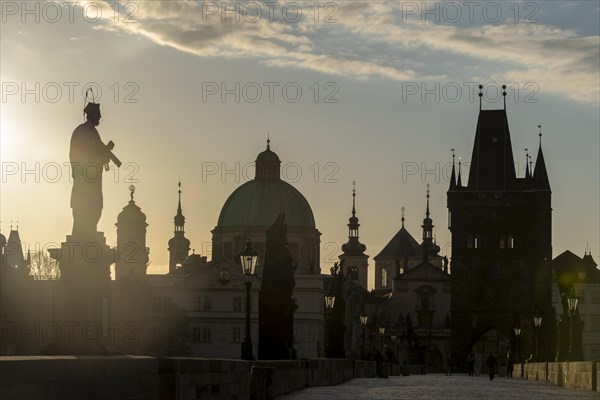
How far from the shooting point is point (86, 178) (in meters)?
20.2

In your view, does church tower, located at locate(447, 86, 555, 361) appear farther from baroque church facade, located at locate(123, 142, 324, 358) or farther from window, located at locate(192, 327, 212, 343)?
window, located at locate(192, 327, 212, 343)

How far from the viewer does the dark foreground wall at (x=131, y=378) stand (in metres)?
13.7

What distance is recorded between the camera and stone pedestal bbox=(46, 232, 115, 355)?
19.2 meters

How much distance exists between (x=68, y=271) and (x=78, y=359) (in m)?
4.14

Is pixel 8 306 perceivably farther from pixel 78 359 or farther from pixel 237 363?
pixel 78 359

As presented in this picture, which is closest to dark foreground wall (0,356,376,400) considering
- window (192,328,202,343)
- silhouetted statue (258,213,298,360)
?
silhouetted statue (258,213,298,360)

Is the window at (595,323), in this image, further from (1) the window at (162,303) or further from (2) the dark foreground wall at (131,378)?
(2) the dark foreground wall at (131,378)

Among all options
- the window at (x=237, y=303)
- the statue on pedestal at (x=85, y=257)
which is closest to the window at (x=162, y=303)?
the window at (x=237, y=303)

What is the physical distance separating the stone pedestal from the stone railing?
2100cm

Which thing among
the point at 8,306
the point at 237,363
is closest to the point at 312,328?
the point at 8,306

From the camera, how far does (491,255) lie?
171 metres

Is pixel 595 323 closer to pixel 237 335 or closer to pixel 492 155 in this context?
pixel 492 155

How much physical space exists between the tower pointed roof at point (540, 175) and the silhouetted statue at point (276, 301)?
453ft

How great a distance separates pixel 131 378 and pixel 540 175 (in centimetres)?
16156
